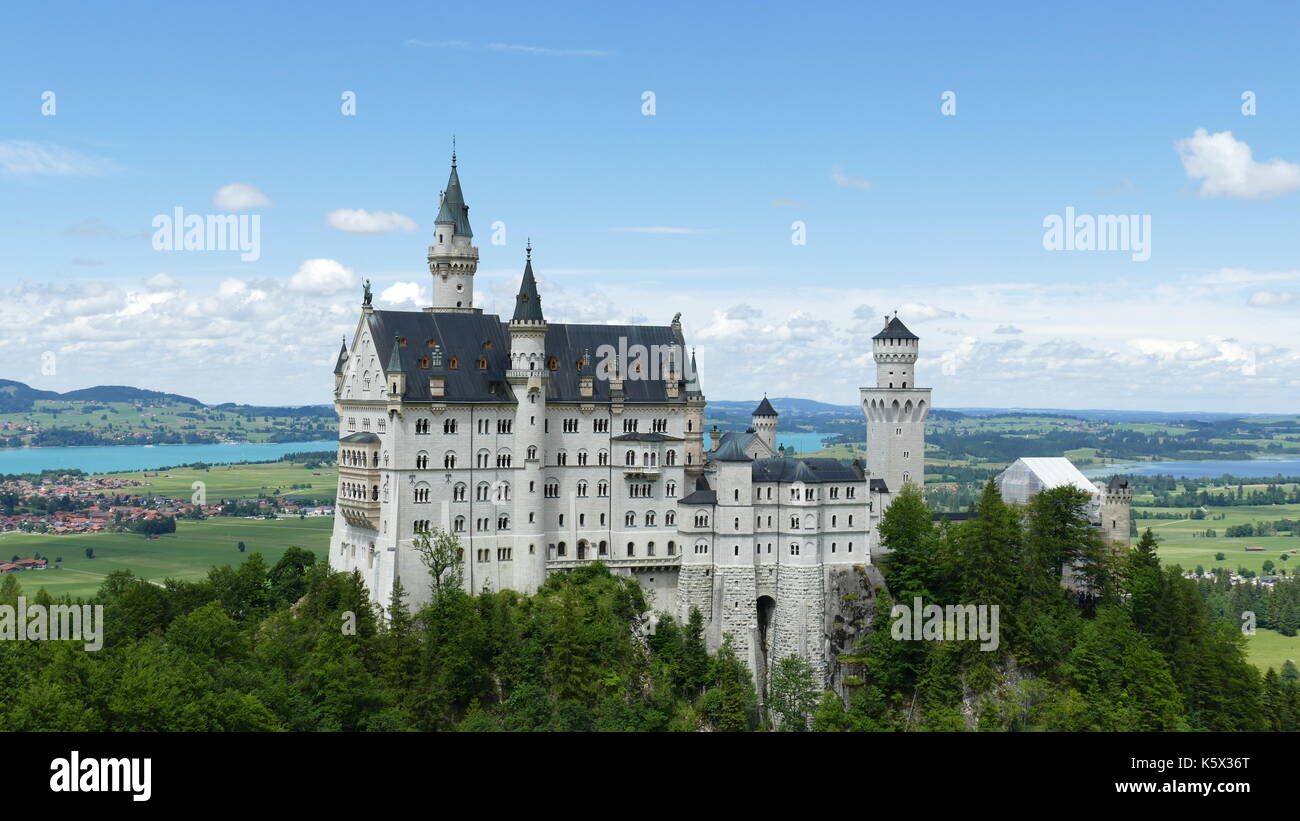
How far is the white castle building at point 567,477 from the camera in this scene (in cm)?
8506

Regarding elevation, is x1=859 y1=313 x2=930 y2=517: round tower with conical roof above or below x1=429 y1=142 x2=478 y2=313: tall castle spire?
below

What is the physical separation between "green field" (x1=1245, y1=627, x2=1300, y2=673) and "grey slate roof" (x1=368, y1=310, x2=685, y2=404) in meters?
82.6

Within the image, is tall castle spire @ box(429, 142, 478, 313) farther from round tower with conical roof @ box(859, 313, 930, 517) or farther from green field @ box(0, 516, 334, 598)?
green field @ box(0, 516, 334, 598)

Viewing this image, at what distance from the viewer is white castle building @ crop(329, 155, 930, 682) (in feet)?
279

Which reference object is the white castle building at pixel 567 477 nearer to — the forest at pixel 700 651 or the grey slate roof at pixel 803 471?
the grey slate roof at pixel 803 471

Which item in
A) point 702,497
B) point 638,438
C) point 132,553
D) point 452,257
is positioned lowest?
point 132,553

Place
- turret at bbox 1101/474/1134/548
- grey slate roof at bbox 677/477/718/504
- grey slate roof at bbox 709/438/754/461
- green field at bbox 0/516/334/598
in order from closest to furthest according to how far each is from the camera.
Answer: grey slate roof at bbox 709/438/754/461
grey slate roof at bbox 677/477/718/504
turret at bbox 1101/474/1134/548
green field at bbox 0/516/334/598

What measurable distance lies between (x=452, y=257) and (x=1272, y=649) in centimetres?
10966

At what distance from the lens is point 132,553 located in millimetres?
180375

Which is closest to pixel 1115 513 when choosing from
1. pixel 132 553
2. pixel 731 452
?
pixel 731 452

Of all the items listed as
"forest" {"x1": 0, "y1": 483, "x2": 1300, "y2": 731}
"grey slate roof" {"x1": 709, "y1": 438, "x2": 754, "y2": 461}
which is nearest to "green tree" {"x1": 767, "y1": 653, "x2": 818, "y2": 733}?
"forest" {"x1": 0, "y1": 483, "x2": 1300, "y2": 731}

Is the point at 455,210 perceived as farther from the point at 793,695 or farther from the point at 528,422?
the point at 793,695

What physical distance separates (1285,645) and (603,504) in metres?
102
